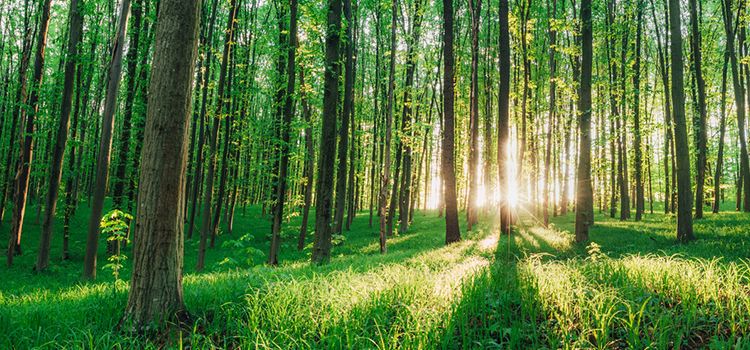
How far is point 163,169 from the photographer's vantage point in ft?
11.2

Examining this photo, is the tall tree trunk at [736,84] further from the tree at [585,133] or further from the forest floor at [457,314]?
the forest floor at [457,314]

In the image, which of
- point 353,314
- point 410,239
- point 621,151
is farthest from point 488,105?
point 353,314

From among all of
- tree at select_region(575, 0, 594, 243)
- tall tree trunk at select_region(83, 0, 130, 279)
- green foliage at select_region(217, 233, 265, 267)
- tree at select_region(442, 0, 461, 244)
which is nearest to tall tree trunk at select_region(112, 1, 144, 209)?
tall tree trunk at select_region(83, 0, 130, 279)

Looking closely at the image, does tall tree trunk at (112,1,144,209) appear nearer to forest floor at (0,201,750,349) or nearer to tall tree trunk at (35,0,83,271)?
tall tree trunk at (35,0,83,271)

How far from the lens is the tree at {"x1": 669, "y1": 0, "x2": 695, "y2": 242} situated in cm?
944

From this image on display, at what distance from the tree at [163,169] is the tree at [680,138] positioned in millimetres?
11389

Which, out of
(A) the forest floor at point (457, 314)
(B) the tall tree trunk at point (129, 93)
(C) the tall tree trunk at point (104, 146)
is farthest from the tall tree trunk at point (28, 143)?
(A) the forest floor at point (457, 314)

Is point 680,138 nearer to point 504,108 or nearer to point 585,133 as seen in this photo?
point 585,133

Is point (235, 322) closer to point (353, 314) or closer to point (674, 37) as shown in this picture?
point (353, 314)

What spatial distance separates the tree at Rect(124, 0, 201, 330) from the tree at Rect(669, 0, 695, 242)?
11.4 meters

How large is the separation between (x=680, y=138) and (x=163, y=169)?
1175 centimetres

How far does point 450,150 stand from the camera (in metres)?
12.4

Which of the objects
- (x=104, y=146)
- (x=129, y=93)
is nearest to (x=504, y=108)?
(x=104, y=146)

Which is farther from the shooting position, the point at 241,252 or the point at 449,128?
the point at 241,252
